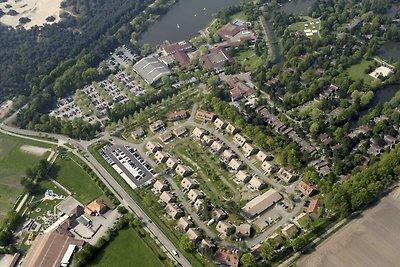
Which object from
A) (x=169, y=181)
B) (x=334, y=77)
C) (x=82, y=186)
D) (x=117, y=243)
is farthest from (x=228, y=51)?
(x=117, y=243)

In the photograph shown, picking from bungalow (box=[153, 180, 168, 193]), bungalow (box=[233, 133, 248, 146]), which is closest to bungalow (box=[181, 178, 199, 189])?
bungalow (box=[153, 180, 168, 193])

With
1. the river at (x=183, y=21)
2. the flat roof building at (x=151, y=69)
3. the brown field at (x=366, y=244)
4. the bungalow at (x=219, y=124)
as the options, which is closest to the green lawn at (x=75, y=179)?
the bungalow at (x=219, y=124)

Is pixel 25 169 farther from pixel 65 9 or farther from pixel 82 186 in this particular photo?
pixel 65 9

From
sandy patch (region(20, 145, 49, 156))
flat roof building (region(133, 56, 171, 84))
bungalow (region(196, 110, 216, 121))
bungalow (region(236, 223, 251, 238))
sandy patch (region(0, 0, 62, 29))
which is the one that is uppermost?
sandy patch (region(0, 0, 62, 29))

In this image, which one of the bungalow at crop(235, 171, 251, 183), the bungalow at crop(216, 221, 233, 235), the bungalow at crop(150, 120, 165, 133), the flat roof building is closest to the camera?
the bungalow at crop(216, 221, 233, 235)

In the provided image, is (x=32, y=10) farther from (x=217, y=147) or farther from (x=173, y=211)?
(x=173, y=211)

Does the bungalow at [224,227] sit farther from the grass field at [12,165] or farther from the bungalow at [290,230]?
the grass field at [12,165]

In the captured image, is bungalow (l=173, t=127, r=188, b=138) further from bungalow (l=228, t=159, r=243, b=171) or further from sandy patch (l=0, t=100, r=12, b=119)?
sandy patch (l=0, t=100, r=12, b=119)
